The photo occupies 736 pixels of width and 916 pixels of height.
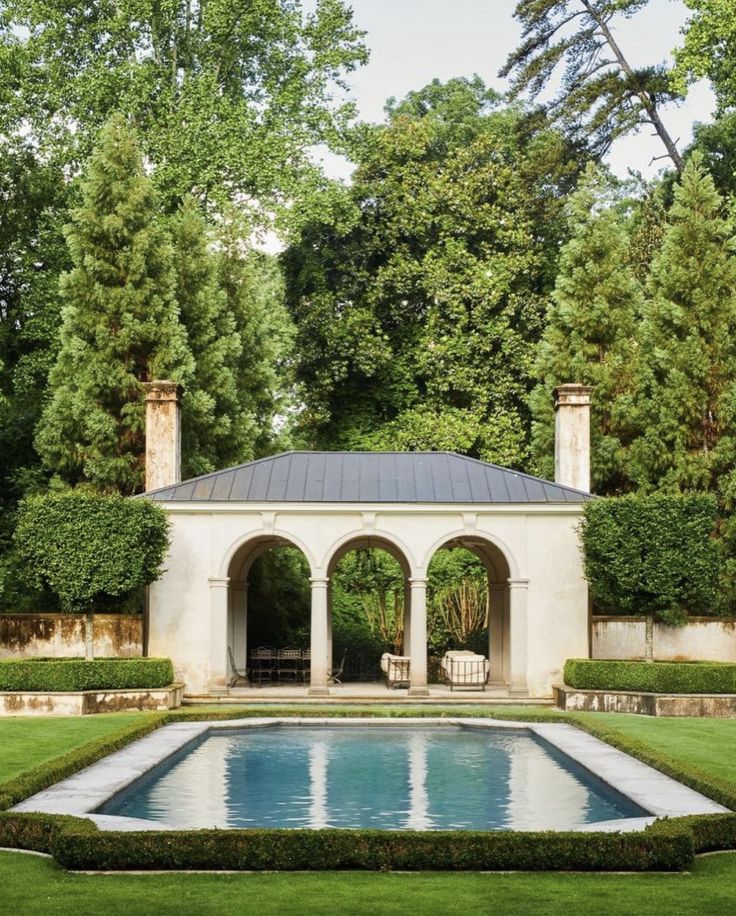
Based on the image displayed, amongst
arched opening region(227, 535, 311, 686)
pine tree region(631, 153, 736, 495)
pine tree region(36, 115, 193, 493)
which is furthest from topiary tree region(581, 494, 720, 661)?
pine tree region(36, 115, 193, 493)

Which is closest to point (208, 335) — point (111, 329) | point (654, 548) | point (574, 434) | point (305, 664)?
point (111, 329)

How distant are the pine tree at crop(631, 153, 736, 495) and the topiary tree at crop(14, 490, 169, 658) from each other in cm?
1284

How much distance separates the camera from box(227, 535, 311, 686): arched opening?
1201 inches

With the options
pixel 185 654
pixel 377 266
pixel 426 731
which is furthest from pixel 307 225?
pixel 426 731

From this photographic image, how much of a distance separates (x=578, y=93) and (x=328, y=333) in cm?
1067

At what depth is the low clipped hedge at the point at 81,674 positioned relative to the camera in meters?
23.4

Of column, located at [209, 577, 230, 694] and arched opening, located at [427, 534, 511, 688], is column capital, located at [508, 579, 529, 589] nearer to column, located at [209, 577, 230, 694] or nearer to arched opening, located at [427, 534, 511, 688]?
arched opening, located at [427, 534, 511, 688]

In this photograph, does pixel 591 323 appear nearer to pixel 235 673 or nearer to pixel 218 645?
pixel 235 673

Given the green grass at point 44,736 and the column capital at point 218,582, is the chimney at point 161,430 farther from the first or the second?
the green grass at point 44,736

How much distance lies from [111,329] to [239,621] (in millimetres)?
8161

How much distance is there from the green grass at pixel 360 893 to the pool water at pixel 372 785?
2.59 meters

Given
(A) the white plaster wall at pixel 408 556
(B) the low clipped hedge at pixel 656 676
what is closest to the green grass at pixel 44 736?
(A) the white plaster wall at pixel 408 556

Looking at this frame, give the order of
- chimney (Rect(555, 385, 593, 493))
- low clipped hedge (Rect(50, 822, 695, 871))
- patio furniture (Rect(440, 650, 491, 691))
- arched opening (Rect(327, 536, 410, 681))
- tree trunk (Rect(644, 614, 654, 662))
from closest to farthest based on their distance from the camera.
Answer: low clipped hedge (Rect(50, 822, 695, 871)) < tree trunk (Rect(644, 614, 654, 662)) < patio furniture (Rect(440, 650, 491, 691)) < chimney (Rect(555, 385, 593, 493)) < arched opening (Rect(327, 536, 410, 681))

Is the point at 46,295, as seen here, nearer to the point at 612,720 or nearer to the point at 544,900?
the point at 612,720
